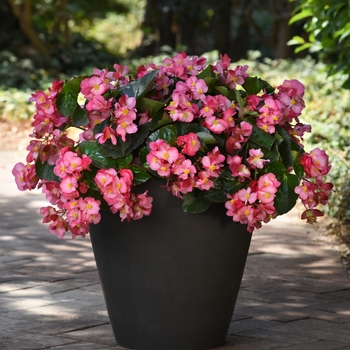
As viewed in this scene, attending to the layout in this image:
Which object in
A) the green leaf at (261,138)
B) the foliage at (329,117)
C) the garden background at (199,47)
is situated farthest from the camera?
the garden background at (199,47)

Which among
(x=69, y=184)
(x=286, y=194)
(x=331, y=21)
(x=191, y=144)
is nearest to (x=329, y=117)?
(x=331, y=21)

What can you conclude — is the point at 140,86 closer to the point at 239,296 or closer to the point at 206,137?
the point at 206,137

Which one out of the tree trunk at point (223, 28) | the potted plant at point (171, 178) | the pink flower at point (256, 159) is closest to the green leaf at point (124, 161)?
the potted plant at point (171, 178)

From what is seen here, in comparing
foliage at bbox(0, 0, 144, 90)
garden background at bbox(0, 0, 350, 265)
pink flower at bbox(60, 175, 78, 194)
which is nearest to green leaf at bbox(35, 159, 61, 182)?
pink flower at bbox(60, 175, 78, 194)

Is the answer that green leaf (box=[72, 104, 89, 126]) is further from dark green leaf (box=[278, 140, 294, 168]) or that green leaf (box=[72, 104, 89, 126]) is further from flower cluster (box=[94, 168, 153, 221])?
dark green leaf (box=[278, 140, 294, 168])

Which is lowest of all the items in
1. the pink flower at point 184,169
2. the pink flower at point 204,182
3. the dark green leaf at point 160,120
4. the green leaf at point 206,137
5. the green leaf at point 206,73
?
the pink flower at point 204,182

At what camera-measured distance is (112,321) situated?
3.43m

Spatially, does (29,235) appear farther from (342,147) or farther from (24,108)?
(24,108)

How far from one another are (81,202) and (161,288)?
52 centimetres

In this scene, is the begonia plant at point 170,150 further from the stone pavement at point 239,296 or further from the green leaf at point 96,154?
the stone pavement at point 239,296

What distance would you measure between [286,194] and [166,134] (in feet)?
1.83

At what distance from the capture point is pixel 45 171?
3.21m

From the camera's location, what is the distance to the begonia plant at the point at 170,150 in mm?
2996

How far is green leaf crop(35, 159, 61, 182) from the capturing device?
320cm
